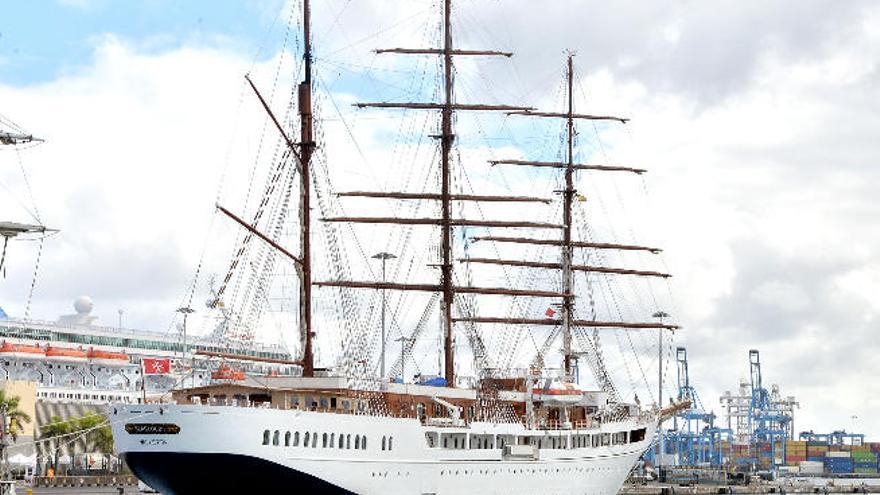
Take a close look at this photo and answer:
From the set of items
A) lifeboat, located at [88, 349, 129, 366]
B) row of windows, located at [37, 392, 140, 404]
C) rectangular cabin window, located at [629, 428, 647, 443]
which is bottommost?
rectangular cabin window, located at [629, 428, 647, 443]

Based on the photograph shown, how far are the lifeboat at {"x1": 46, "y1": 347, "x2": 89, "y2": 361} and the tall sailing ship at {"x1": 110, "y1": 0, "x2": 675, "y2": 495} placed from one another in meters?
69.1

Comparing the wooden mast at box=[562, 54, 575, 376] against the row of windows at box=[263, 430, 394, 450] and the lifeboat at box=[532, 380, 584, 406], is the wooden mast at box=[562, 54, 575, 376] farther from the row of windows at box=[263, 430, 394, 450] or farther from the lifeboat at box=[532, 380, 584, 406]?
the row of windows at box=[263, 430, 394, 450]

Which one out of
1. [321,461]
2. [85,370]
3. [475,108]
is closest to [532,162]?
[475,108]

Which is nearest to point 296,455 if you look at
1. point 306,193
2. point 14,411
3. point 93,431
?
point 306,193

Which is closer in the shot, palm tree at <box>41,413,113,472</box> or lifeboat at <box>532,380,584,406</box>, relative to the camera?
lifeboat at <box>532,380,584,406</box>

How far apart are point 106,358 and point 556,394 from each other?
83.9 m

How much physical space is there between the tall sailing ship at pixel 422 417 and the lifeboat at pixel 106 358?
68.9 m

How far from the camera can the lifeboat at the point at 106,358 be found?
143500 mm

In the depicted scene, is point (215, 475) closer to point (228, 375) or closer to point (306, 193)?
point (228, 375)

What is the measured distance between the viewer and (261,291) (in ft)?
209

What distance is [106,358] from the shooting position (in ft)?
474

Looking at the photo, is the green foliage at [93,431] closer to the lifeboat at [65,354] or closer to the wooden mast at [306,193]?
the lifeboat at [65,354]

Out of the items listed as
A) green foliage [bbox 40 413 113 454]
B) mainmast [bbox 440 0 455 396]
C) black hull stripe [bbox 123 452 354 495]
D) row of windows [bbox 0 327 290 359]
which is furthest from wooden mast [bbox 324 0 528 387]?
row of windows [bbox 0 327 290 359]

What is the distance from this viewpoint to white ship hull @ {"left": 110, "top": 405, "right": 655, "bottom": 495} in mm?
51875
